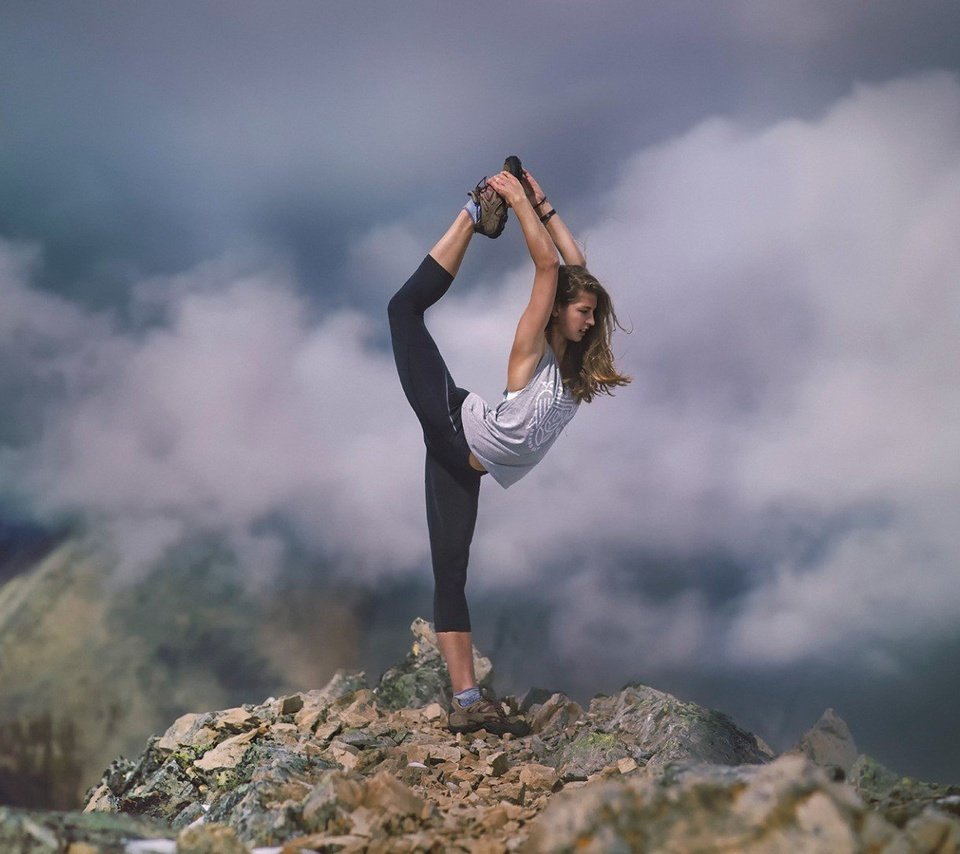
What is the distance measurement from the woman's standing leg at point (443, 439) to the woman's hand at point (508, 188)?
246mm

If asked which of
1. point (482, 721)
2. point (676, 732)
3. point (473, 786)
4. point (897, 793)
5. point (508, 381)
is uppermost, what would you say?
point (508, 381)

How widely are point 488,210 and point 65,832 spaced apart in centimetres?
384

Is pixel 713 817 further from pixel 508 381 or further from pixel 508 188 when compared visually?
pixel 508 188

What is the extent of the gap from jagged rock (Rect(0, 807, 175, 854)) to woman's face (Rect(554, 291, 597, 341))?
3472 mm

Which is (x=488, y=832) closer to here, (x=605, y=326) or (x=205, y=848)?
(x=205, y=848)

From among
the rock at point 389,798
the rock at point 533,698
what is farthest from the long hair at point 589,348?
the rock at point 389,798

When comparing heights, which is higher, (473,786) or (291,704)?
(291,704)

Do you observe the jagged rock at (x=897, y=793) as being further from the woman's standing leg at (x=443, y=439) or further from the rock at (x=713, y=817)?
the woman's standing leg at (x=443, y=439)

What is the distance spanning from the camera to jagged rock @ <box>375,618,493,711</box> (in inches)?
255

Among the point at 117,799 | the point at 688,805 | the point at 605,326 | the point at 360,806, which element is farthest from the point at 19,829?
the point at 605,326

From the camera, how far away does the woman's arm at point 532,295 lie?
4.98 metres

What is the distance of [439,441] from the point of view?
17.9 feet

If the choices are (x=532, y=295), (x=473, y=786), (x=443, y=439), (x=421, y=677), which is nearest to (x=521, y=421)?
(x=443, y=439)

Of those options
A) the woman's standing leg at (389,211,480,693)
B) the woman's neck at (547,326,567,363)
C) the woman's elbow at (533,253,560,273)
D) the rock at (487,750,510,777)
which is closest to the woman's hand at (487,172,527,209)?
the woman's standing leg at (389,211,480,693)
